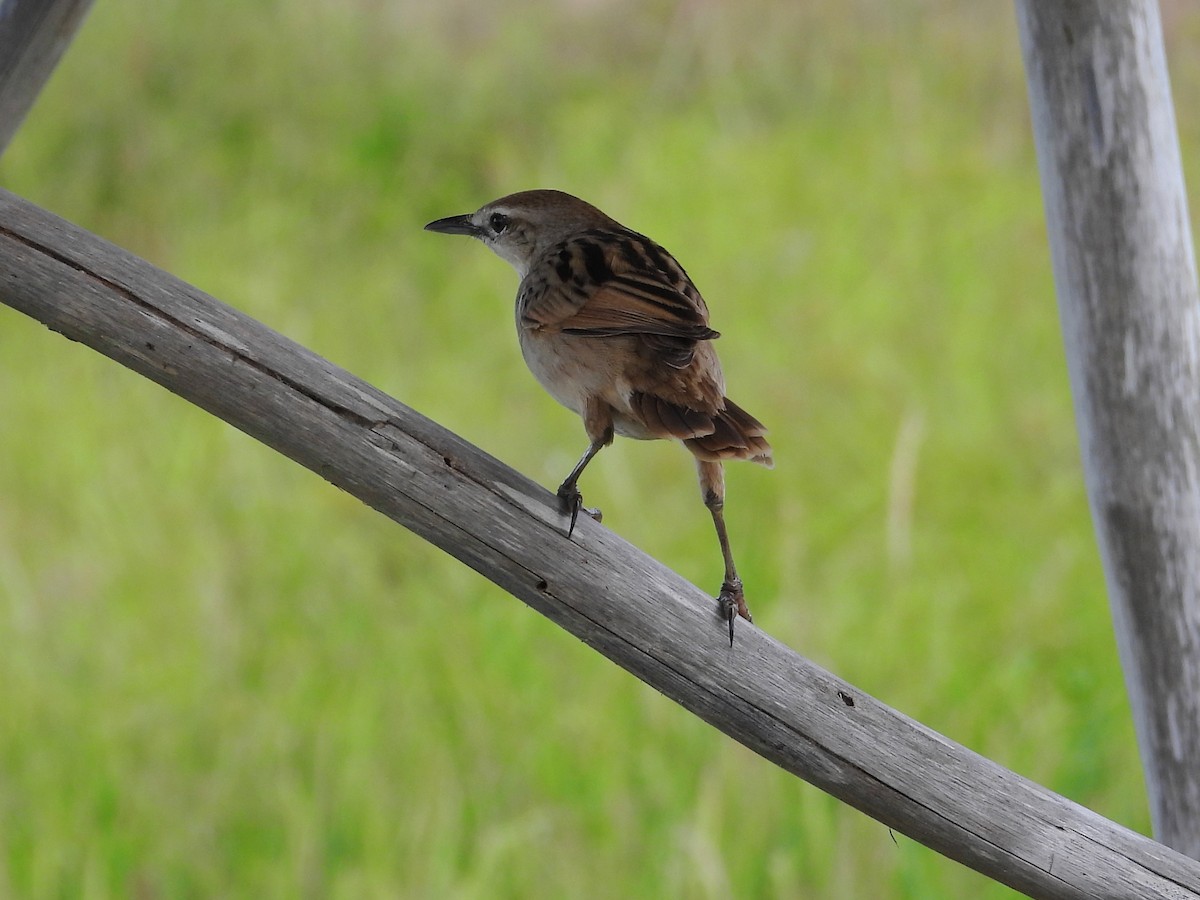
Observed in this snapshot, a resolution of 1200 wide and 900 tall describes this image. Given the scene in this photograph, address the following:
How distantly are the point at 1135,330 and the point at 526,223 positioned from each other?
964mm

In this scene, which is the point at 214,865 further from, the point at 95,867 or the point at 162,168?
the point at 162,168

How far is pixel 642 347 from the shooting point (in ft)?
5.62

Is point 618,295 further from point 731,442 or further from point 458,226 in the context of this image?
point 458,226

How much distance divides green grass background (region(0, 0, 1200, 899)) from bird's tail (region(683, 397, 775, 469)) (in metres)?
1.44

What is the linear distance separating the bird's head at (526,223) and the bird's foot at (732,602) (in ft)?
2.22

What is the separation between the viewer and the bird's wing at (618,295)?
169 centimetres

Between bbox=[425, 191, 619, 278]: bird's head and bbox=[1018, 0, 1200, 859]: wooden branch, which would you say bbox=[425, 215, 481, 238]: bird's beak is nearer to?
bbox=[425, 191, 619, 278]: bird's head

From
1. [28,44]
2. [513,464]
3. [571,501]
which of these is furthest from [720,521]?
[513,464]

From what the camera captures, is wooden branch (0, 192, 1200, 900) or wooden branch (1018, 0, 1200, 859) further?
wooden branch (1018, 0, 1200, 859)

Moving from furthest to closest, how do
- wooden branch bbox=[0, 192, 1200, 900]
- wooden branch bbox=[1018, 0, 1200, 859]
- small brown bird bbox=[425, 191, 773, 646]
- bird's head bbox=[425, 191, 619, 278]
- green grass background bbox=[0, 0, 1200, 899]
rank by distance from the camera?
green grass background bbox=[0, 0, 1200, 899], bird's head bbox=[425, 191, 619, 278], wooden branch bbox=[1018, 0, 1200, 859], small brown bird bbox=[425, 191, 773, 646], wooden branch bbox=[0, 192, 1200, 900]

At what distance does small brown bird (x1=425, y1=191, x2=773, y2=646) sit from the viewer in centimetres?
160

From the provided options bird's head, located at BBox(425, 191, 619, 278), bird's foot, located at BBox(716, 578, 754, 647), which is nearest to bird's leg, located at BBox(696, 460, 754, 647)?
bird's foot, located at BBox(716, 578, 754, 647)

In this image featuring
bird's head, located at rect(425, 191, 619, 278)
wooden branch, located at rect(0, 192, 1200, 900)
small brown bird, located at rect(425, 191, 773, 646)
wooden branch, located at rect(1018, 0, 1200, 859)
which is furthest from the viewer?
bird's head, located at rect(425, 191, 619, 278)

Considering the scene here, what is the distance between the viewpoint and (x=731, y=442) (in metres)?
1.56
